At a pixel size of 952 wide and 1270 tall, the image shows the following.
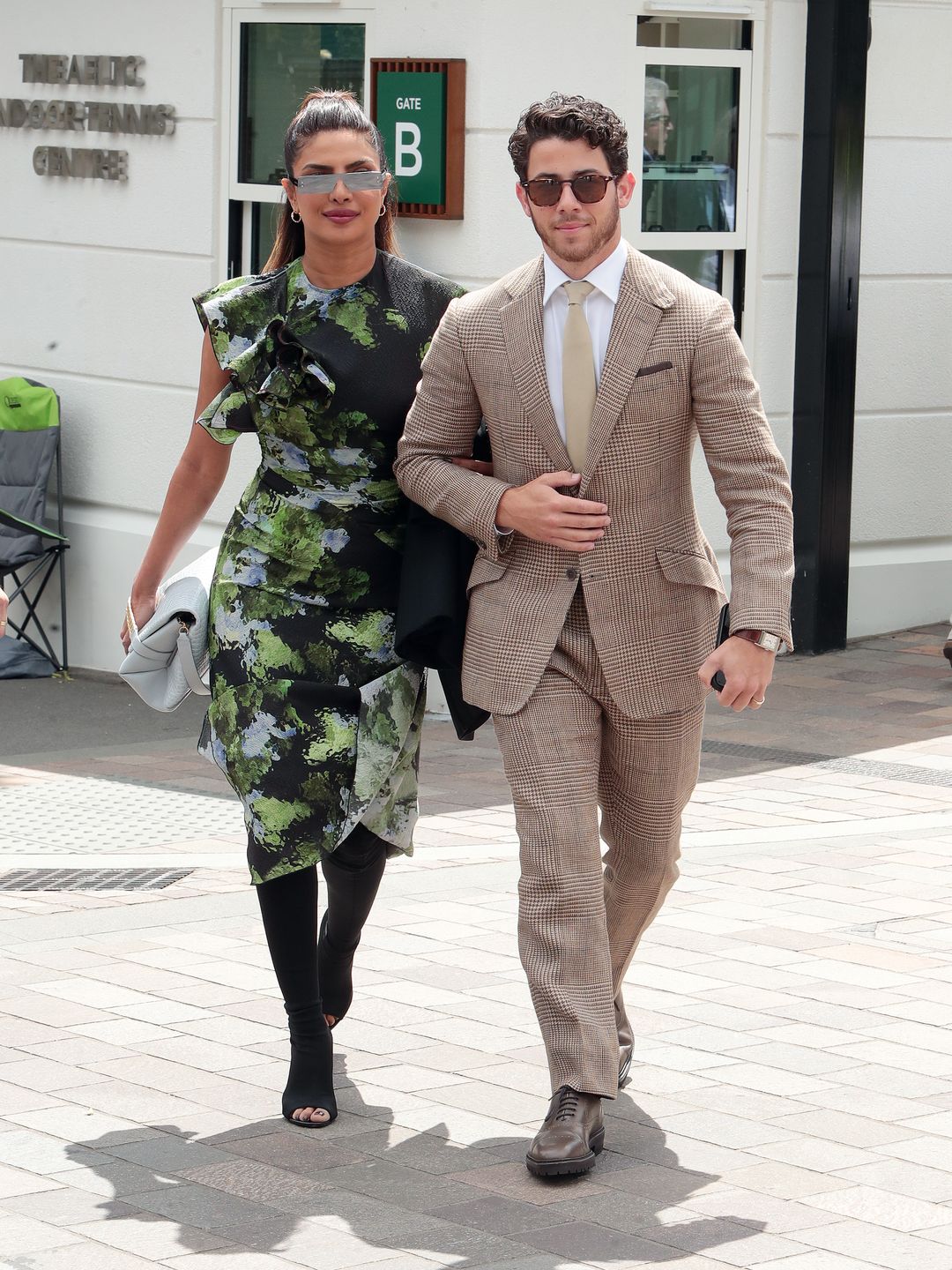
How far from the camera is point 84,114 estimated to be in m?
10.8

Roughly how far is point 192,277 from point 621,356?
6406 millimetres

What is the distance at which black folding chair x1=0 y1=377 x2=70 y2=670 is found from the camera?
10578 mm

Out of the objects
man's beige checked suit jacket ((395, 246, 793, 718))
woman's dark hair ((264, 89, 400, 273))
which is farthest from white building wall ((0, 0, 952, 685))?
man's beige checked suit jacket ((395, 246, 793, 718))

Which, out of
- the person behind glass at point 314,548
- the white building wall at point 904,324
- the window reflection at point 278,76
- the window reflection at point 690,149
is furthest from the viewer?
the white building wall at point 904,324

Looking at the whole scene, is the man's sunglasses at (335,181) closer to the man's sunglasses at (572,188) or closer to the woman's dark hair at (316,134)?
the woman's dark hair at (316,134)

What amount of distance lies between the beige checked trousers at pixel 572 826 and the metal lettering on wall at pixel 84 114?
669 centimetres

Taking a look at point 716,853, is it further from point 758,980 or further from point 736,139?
point 736,139

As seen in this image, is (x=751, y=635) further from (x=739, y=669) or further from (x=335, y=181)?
(x=335, y=181)

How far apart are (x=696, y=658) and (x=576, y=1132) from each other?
96 centimetres

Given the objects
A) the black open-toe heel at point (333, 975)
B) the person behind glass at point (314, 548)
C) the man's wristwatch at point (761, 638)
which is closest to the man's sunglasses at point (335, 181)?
the person behind glass at point (314, 548)

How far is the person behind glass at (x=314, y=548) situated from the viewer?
4.62m

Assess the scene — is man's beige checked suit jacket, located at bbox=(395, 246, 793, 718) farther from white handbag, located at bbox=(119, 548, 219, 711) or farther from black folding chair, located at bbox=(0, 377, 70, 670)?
black folding chair, located at bbox=(0, 377, 70, 670)

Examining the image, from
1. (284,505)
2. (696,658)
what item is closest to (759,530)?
(696,658)

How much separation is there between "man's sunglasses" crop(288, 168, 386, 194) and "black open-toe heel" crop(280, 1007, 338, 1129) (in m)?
1.70
